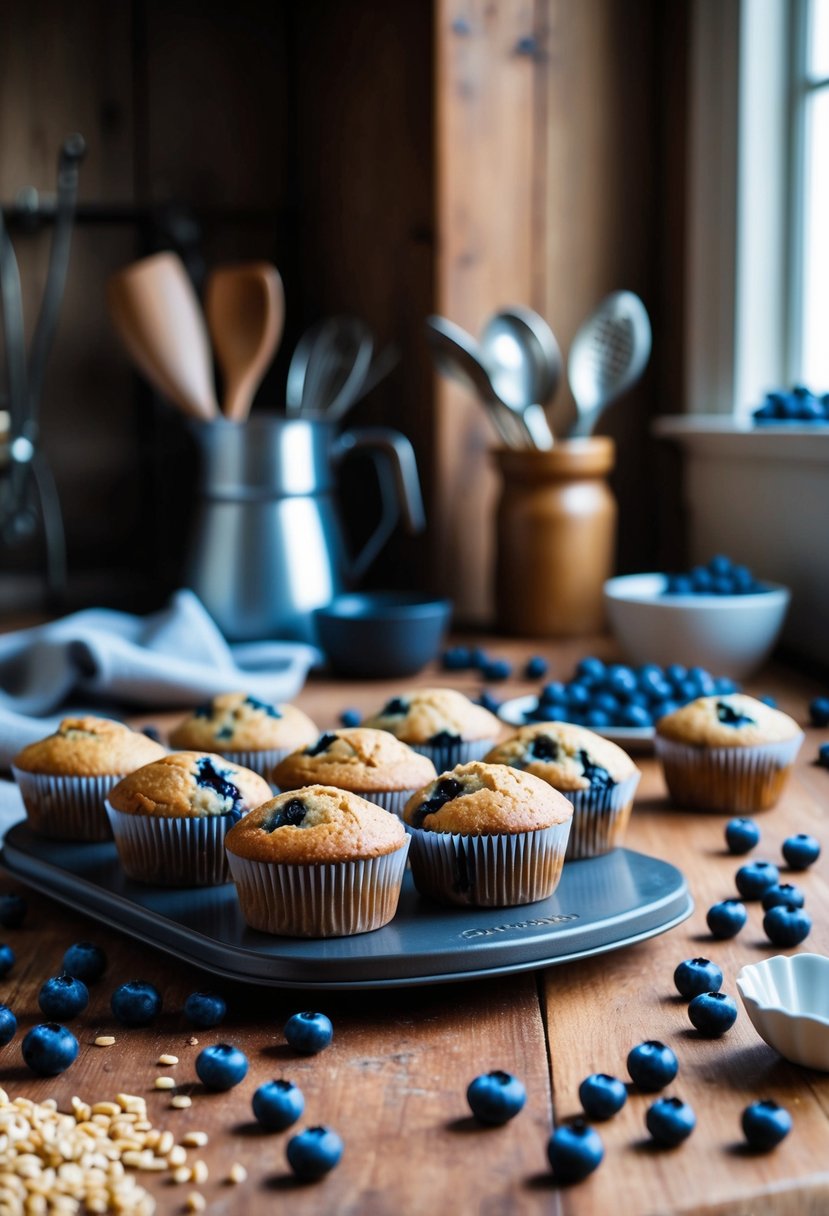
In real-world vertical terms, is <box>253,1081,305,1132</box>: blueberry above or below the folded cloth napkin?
below

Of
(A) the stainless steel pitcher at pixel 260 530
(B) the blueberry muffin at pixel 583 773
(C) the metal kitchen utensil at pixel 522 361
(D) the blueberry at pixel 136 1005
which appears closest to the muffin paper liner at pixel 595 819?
(B) the blueberry muffin at pixel 583 773

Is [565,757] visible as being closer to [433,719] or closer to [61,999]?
[433,719]

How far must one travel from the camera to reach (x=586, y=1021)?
2.47 feet

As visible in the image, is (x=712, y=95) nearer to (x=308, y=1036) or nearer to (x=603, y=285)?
(x=603, y=285)

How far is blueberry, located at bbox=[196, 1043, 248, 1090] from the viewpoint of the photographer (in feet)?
2.22

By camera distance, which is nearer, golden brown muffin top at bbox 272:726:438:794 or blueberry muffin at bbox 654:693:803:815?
golden brown muffin top at bbox 272:726:438:794

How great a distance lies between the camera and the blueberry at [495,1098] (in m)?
0.63

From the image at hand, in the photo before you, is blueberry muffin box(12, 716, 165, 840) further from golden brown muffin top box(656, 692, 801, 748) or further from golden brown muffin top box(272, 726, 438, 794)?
golden brown muffin top box(656, 692, 801, 748)

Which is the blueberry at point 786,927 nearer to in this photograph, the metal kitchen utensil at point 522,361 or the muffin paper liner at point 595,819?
the muffin paper liner at point 595,819

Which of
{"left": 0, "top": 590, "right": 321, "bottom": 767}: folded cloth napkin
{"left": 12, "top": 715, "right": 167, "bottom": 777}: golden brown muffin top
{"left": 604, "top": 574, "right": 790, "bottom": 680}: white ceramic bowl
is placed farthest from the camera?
{"left": 604, "top": 574, "right": 790, "bottom": 680}: white ceramic bowl

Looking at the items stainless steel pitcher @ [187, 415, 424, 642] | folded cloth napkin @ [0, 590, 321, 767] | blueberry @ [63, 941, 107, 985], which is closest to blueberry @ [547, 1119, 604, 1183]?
blueberry @ [63, 941, 107, 985]

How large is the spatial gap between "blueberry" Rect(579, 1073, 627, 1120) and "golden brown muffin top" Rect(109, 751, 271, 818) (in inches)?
13.5

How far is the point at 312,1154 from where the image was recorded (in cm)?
59

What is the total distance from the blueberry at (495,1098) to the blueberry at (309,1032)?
0.10 meters
